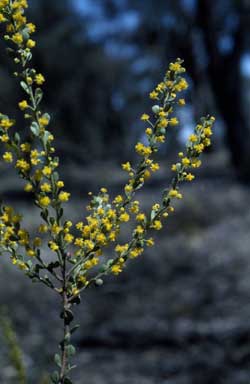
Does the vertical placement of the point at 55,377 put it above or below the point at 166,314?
below

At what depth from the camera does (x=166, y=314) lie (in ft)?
17.7

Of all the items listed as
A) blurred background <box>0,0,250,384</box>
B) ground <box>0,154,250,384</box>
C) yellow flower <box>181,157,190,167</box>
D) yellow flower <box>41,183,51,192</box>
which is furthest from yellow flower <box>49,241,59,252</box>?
ground <box>0,154,250,384</box>

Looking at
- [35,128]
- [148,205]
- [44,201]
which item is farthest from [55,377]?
[148,205]

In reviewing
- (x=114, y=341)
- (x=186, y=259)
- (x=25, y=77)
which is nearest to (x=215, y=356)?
(x=114, y=341)

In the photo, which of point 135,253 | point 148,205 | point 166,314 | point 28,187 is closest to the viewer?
point 28,187

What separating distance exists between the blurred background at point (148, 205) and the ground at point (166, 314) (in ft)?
0.05

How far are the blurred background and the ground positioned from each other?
14 millimetres

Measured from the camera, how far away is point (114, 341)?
4.86 m

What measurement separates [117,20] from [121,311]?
9.47 metres

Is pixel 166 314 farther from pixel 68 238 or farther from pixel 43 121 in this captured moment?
pixel 43 121

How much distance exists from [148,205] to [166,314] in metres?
4.10

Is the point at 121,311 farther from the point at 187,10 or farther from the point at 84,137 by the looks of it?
the point at 84,137

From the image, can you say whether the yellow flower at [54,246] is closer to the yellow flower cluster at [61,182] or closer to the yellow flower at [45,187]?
the yellow flower cluster at [61,182]

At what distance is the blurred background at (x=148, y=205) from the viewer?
14.8ft
